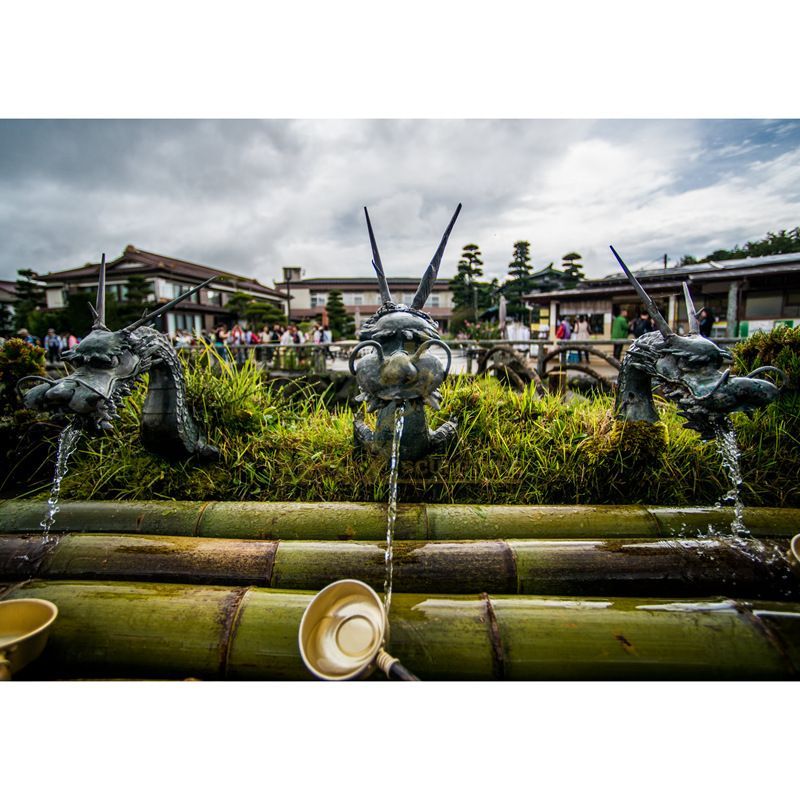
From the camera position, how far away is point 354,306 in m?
18.9

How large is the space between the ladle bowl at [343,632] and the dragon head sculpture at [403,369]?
25.1 inches

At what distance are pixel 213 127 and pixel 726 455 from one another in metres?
2.75

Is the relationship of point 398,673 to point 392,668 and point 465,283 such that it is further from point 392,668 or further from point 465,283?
point 465,283

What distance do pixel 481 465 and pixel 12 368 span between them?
259 cm

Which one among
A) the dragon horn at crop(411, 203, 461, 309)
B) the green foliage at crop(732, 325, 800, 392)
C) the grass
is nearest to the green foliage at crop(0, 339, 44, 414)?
the grass

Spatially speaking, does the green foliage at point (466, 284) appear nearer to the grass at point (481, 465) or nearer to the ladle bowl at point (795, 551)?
the grass at point (481, 465)

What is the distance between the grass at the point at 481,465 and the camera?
2.08 meters

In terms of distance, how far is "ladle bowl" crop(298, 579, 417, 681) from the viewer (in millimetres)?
1218

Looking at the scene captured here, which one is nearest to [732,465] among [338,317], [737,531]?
[737,531]

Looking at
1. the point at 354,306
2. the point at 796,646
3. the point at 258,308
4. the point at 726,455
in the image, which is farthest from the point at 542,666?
the point at 354,306

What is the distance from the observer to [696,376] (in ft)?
5.37

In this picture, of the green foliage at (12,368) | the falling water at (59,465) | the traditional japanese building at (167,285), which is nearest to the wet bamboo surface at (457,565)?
the falling water at (59,465)

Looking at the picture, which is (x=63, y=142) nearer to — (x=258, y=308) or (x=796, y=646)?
(x=796, y=646)

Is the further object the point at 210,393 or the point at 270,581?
the point at 210,393
